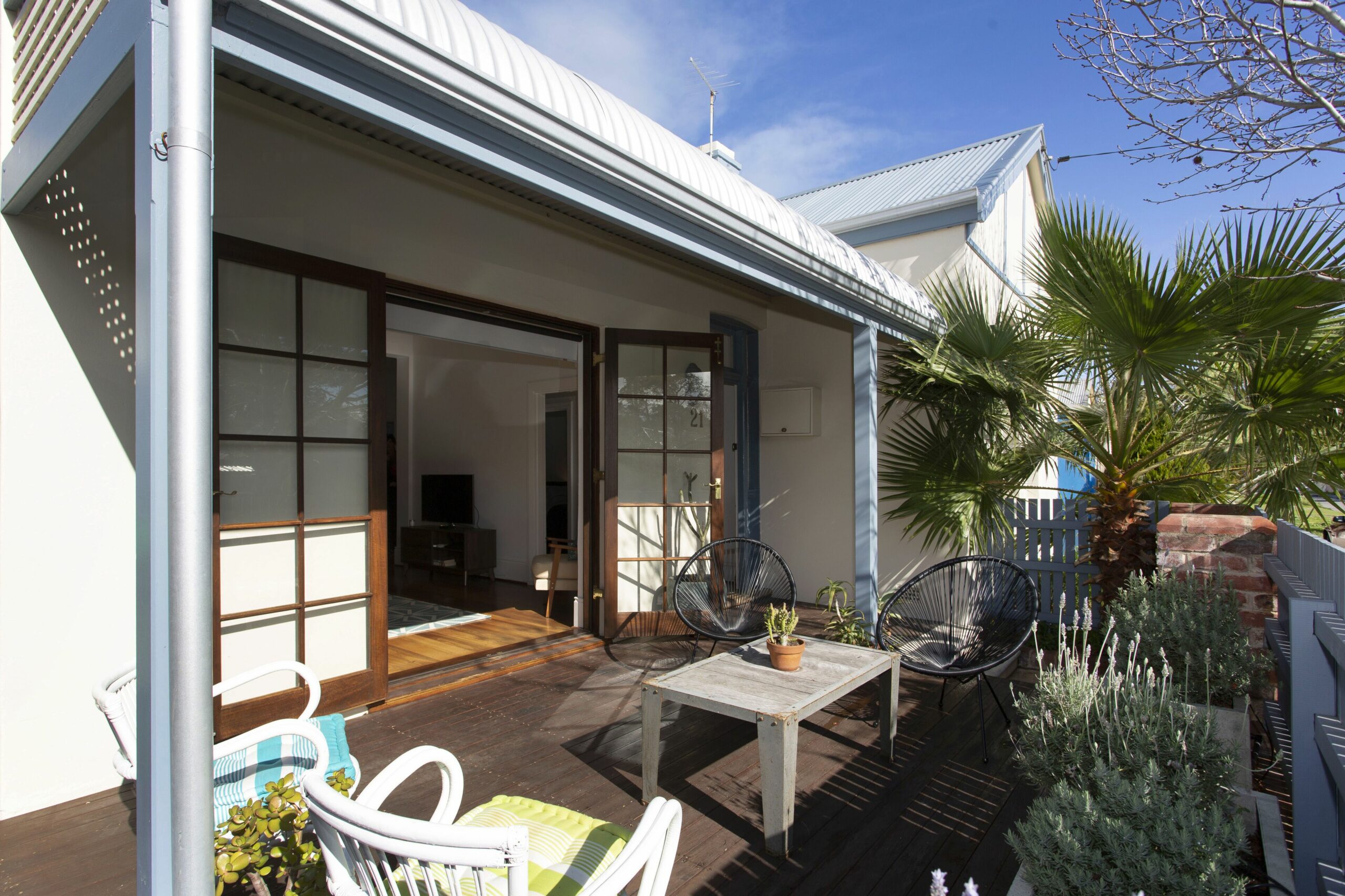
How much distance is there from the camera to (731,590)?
14.4 ft

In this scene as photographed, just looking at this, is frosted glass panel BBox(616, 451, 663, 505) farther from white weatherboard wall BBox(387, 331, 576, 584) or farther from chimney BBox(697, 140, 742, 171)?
chimney BBox(697, 140, 742, 171)

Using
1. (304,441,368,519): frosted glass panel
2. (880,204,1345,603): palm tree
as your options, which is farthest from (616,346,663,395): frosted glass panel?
(304,441,368,519): frosted glass panel

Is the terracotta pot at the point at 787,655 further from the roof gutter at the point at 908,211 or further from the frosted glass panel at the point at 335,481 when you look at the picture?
the roof gutter at the point at 908,211

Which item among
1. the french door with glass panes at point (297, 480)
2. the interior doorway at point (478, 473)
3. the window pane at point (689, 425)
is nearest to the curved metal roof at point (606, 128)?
the window pane at point (689, 425)

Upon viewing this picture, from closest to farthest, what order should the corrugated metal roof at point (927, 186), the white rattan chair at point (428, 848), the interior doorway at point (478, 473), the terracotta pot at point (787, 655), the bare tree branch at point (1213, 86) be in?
the white rattan chair at point (428, 848) < the bare tree branch at point (1213, 86) < the terracotta pot at point (787, 655) < the interior doorway at point (478, 473) < the corrugated metal roof at point (927, 186)

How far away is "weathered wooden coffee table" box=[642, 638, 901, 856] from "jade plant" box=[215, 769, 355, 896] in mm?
1161

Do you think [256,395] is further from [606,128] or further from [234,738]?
[606,128]

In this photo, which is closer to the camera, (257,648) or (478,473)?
(257,648)

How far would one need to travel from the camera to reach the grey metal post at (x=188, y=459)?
4.17 feet

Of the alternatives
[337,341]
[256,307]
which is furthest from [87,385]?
[337,341]

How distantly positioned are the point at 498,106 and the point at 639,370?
295cm

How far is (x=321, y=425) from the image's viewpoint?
10.5 ft

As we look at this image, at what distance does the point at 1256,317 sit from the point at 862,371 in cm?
187

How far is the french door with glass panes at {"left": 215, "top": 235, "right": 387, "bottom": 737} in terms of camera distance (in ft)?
9.46
